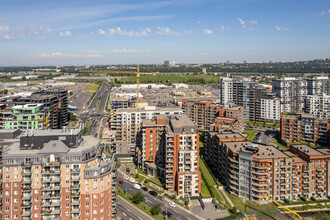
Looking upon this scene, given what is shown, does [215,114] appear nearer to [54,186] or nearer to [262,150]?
[262,150]

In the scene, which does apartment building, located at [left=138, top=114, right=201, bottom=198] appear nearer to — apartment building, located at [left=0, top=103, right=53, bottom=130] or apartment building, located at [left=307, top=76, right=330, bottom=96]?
apartment building, located at [left=0, top=103, right=53, bottom=130]

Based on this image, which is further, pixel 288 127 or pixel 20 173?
pixel 288 127

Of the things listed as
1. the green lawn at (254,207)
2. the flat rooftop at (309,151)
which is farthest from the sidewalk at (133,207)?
the flat rooftop at (309,151)

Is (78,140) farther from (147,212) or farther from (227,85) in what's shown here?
(227,85)

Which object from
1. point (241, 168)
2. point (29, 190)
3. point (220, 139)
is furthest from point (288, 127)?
point (29, 190)

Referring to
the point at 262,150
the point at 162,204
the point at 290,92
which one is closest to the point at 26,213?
the point at 162,204
